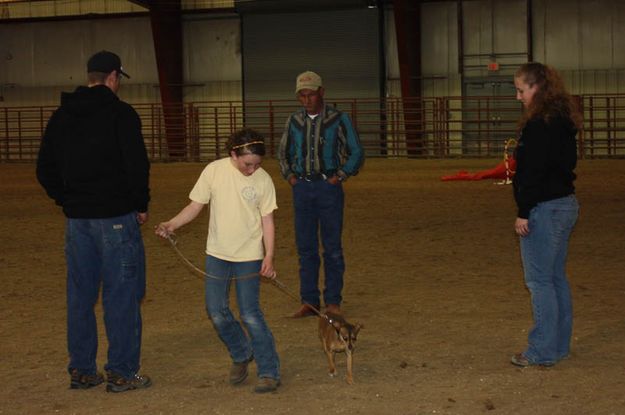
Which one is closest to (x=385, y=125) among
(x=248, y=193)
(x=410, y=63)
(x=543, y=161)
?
(x=410, y=63)

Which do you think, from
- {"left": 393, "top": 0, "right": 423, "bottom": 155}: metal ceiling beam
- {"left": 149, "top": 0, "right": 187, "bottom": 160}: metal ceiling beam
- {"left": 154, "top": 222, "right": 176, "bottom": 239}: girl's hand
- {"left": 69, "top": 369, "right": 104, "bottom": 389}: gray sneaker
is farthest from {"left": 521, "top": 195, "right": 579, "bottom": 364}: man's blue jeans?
{"left": 149, "top": 0, "right": 187, "bottom": 160}: metal ceiling beam

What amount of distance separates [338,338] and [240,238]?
821 millimetres

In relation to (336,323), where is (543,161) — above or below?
Result: above

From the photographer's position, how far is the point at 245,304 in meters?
6.03

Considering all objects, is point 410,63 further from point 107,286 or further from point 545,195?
point 107,286

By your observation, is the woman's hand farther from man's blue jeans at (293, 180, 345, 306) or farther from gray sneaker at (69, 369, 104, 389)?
gray sneaker at (69, 369, 104, 389)

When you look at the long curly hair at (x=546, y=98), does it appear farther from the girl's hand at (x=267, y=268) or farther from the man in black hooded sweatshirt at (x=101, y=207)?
the man in black hooded sweatshirt at (x=101, y=207)

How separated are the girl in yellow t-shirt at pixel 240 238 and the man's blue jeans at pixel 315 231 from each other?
6.79ft

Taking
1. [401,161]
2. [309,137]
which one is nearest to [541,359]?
[309,137]

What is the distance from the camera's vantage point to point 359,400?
5.77m

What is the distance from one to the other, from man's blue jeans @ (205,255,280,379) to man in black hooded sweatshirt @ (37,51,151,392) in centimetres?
45

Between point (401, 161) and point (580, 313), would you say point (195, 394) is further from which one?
point (401, 161)

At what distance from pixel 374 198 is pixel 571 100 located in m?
12.7

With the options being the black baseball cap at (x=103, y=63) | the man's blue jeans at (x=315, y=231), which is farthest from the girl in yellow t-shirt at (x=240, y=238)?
the man's blue jeans at (x=315, y=231)
